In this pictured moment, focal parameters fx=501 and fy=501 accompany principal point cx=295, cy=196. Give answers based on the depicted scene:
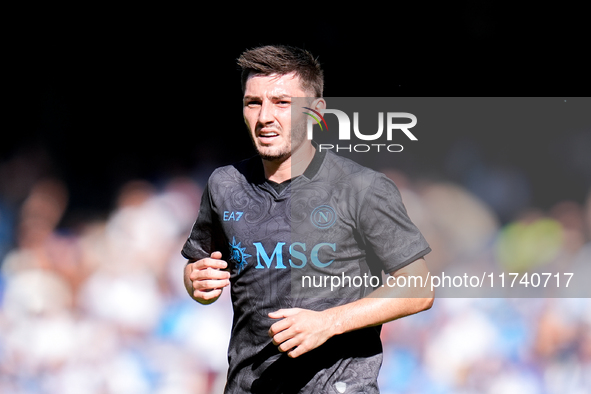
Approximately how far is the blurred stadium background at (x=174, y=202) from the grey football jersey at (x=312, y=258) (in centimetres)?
105

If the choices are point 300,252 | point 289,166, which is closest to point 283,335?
point 300,252

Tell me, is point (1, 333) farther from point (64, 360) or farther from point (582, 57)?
point (582, 57)

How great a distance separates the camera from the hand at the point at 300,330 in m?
1.35

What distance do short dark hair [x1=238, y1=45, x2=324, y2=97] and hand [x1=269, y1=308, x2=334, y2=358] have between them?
0.77 meters

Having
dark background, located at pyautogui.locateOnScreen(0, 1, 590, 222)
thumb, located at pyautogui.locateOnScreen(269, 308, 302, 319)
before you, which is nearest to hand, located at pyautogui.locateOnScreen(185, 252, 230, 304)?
thumb, located at pyautogui.locateOnScreen(269, 308, 302, 319)

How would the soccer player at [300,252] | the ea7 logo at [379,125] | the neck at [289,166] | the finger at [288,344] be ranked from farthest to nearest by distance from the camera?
1. the ea7 logo at [379,125]
2. the neck at [289,166]
3. the soccer player at [300,252]
4. the finger at [288,344]

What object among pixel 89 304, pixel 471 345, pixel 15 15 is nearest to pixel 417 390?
pixel 471 345

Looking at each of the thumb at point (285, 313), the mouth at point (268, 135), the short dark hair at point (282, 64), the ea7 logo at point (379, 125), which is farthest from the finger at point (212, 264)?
the ea7 logo at point (379, 125)

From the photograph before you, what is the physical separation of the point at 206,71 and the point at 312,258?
1.48m

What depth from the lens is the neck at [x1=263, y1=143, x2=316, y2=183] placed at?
1683 mm

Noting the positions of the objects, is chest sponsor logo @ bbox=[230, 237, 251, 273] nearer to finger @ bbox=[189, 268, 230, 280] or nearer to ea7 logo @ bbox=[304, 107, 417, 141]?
finger @ bbox=[189, 268, 230, 280]

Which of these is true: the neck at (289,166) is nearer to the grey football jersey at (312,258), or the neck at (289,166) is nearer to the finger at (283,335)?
the grey football jersey at (312,258)

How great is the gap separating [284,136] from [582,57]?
1695 mm

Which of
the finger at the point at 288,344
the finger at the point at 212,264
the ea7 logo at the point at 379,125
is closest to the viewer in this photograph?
the finger at the point at 288,344
